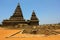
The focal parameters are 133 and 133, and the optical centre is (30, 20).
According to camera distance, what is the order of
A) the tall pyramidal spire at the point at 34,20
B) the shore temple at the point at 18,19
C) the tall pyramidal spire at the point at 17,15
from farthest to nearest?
the tall pyramidal spire at the point at 17,15, the tall pyramidal spire at the point at 34,20, the shore temple at the point at 18,19

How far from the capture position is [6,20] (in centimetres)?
4544

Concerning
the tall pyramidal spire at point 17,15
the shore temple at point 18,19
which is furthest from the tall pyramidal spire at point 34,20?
the tall pyramidal spire at point 17,15

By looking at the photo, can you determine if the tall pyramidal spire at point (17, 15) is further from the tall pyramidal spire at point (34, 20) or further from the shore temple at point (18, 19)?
the tall pyramidal spire at point (34, 20)

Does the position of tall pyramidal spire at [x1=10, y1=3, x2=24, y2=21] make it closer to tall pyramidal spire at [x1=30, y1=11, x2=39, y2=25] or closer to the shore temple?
the shore temple

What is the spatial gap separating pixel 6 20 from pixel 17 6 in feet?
27.3

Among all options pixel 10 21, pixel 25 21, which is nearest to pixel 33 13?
pixel 25 21

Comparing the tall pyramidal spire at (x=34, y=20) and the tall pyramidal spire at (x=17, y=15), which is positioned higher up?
the tall pyramidal spire at (x=17, y=15)

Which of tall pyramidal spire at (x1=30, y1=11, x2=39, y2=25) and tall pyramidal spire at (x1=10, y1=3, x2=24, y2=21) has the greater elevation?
tall pyramidal spire at (x1=10, y1=3, x2=24, y2=21)

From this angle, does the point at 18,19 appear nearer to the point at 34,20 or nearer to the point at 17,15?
the point at 17,15

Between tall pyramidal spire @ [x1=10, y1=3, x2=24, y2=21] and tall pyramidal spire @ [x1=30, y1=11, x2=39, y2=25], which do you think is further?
tall pyramidal spire @ [x1=10, y1=3, x2=24, y2=21]

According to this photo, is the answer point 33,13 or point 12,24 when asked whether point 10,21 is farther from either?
point 33,13

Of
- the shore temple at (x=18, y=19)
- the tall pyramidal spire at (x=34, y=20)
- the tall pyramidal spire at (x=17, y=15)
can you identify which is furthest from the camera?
the tall pyramidal spire at (x=17, y=15)

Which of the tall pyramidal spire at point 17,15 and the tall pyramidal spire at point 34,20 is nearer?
the tall pyramidal spire at point 34,20

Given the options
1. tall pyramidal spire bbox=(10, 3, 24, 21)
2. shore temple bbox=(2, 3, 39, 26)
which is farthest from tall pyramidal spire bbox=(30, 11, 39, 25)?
tall pyramidal spire bbox=(10, 3, 24, 21)
